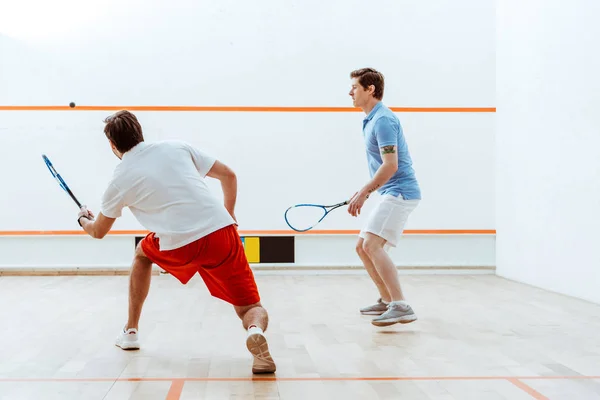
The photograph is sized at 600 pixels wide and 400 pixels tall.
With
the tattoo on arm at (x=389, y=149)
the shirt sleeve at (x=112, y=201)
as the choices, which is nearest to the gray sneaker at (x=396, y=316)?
the tattoo on arm at (x=389, y=149)

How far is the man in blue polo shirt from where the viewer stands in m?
2.74

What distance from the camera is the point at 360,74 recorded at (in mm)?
2955

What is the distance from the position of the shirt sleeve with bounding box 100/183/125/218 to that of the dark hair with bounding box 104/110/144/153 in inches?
4.6

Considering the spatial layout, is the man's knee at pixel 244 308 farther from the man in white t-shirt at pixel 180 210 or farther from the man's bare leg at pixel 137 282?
the man's bare leg at pixel 137 282

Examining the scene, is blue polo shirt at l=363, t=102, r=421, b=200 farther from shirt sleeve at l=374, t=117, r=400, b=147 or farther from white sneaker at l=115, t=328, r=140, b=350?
white sneaker at l=115, t=328, r=140, b=350

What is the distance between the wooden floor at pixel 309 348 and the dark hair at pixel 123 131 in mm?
623

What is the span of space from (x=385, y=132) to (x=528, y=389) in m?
1.15

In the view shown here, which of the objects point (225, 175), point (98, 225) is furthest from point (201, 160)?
point (98, 225)

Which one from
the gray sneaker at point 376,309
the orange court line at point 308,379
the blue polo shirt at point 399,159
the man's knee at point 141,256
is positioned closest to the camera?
the orange court line at point 308,379

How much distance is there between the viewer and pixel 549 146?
4141 mm

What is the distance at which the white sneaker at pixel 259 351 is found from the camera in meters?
2.00

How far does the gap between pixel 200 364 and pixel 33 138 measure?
3080 mm

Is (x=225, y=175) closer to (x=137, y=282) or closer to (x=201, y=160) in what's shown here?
(x=201, y=160)

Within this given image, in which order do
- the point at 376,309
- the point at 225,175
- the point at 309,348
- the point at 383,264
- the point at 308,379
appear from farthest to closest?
the point at 376,309 → the point at 383,264 → the point at 309,348 → the point at 225,175 → the point at 308,379
